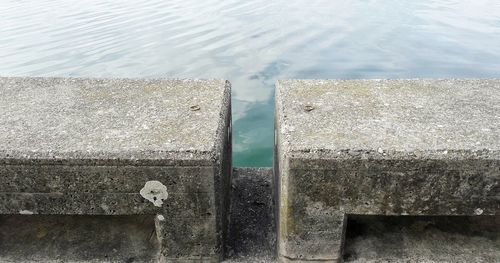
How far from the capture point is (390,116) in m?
2.24

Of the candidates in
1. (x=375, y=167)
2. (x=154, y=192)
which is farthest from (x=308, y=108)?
(x=154, y=192)

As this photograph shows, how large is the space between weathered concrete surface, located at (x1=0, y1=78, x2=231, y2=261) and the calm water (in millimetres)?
2467

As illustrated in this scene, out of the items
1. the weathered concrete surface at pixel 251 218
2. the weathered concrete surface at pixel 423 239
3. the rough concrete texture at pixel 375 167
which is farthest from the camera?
the weathered concrete surface at pixel 251 218

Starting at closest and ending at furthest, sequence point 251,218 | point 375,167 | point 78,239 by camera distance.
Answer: point 375,167 → point 78,239 → point 251,218

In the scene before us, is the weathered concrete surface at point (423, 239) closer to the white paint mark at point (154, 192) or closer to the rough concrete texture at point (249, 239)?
the rough concrete texture at point (249, 239)

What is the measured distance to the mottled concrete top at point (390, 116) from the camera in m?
1.94

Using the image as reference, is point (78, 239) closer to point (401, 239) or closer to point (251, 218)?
point (251, 218)

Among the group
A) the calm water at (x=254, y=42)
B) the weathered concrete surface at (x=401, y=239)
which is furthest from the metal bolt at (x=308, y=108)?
the calm water at (x=254, y=42)

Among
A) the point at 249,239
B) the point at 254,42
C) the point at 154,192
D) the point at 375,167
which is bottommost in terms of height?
the point at 254,42

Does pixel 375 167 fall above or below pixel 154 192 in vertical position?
above

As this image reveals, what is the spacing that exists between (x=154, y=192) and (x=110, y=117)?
56 centimetres

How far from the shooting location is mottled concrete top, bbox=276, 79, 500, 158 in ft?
6.36

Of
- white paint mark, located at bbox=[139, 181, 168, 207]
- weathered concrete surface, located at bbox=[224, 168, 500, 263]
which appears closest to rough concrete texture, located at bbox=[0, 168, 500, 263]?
weathered concrete surface, located at bbox=[224, 168, 500, 263]

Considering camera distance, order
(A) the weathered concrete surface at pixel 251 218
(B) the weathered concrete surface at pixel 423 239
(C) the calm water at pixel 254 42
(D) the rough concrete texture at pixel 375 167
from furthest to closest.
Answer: (C) the calm water at pixel 254 42 → (A) the weathered concrete surface at pixel 251 218 → (B) the weathered concrete surface at pixel 423 239 → (D) the rough concrete texture at pixel 375 167
